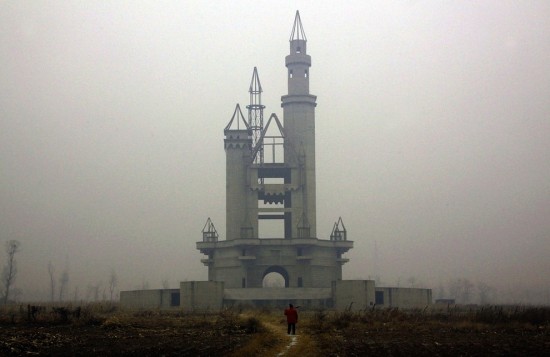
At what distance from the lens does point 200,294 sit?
285 feet

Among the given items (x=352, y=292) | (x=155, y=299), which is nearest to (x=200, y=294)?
(x=155, y=299)

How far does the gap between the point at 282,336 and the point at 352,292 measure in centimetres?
5275

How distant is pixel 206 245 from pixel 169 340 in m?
67.0

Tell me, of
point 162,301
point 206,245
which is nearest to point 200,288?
point 162,301

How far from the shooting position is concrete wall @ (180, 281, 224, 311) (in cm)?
8625

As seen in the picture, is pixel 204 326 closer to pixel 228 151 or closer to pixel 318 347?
pixel 318 347

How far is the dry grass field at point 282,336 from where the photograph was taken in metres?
26.5

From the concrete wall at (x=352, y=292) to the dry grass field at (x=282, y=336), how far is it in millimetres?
36998

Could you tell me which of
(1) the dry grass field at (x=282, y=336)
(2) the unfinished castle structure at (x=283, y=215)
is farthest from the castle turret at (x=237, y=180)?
(1) the dry grass field at (x=282, y=336)

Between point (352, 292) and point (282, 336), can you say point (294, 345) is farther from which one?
point (352, 292)

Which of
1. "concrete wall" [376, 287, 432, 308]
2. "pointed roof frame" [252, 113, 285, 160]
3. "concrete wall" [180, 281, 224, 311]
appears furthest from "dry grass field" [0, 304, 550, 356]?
"pointed roof frame" [252, 113, 285, 160]

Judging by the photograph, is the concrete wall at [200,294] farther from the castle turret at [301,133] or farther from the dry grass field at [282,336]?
the dry grass field at [282,336]

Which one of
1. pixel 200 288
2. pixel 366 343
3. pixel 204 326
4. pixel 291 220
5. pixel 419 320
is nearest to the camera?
pixel 366 343

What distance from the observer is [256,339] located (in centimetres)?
3181
